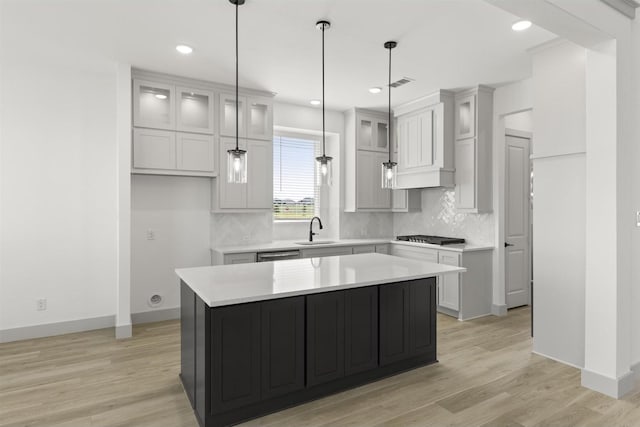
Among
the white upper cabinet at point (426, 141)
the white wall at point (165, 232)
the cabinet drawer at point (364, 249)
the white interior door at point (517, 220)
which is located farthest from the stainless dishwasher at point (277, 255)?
the white interior door at point (517, 220)

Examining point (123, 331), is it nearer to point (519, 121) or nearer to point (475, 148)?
point (475, 148)

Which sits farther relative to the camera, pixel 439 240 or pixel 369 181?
pixel 369 181

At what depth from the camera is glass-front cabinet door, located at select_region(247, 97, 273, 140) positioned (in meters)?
4.76

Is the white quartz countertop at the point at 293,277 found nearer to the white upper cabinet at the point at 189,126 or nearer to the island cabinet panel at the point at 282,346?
the island cabinet panel at the point at 282,346

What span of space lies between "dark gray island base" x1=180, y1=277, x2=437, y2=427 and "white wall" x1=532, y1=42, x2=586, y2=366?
1.10 m

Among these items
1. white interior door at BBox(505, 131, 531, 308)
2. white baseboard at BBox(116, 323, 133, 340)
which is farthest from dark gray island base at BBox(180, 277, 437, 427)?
white interior door at BBox(505, 131, 531, 308)

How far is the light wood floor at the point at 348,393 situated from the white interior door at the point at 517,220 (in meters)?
1.40

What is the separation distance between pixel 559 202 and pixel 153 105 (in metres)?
4.20

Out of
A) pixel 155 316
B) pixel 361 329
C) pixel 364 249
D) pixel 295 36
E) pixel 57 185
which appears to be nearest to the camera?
pixel 361 329

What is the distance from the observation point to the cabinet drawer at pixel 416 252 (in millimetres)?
4765

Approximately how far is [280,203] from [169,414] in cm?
347

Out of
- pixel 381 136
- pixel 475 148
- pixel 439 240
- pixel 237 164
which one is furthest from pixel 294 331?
pixel 381 136

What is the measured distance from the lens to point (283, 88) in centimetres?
469

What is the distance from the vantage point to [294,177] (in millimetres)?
5688
